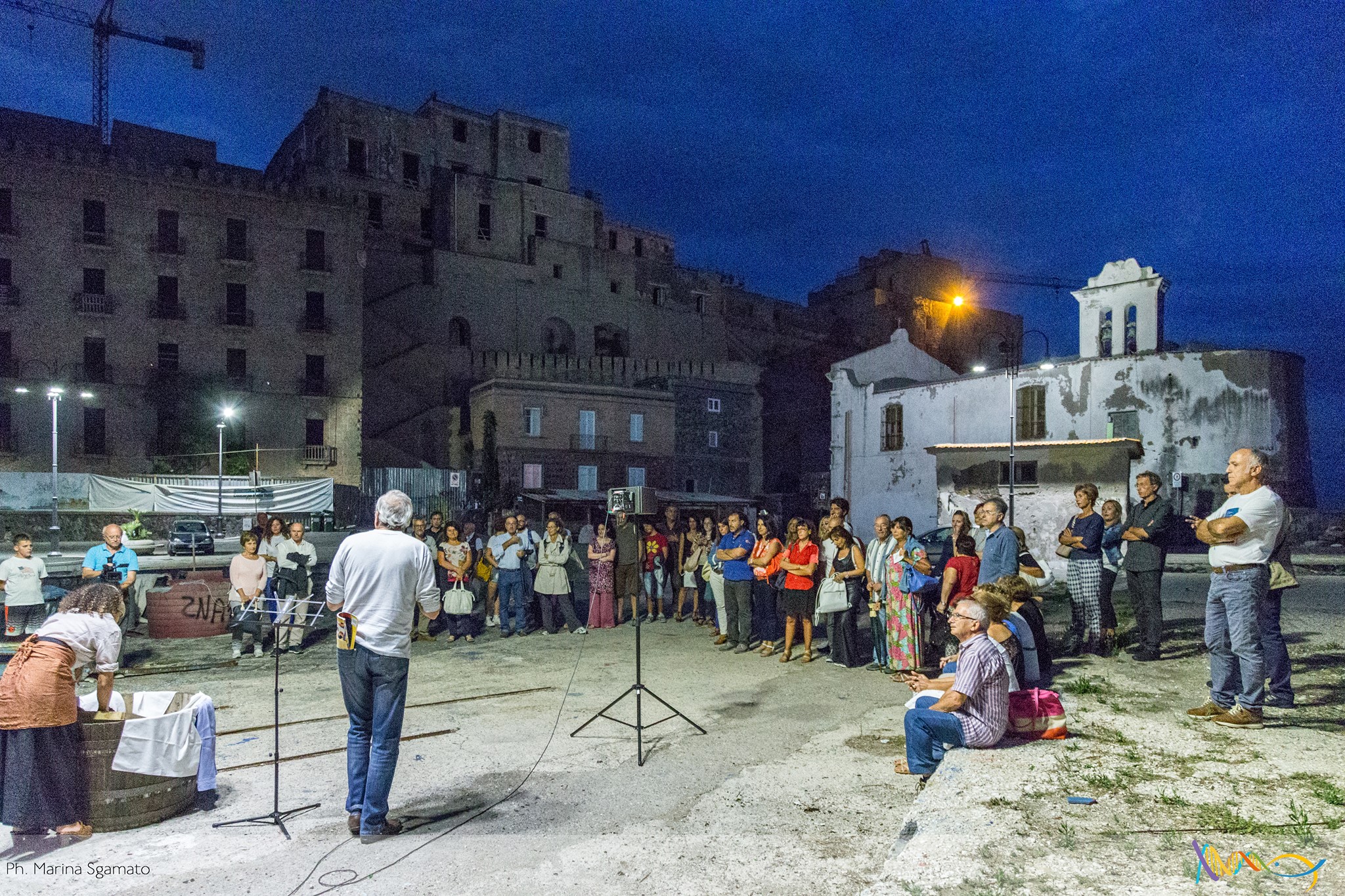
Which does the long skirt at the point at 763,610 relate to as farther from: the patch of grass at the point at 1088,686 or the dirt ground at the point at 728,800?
the patch of grass at the point at 1088,686

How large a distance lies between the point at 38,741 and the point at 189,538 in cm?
1935

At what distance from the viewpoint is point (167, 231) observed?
31.5 m

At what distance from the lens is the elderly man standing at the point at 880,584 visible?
8320 mm

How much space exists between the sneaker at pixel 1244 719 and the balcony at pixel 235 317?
1373 inches

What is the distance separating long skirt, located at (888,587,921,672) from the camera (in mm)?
8047

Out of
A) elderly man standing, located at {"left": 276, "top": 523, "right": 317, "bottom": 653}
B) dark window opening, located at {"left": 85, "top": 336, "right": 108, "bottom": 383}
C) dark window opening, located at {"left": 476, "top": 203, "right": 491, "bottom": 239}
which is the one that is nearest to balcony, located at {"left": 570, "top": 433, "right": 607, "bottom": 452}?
dark window opening, located at {"left": 476, "top": 203, "right": 491, "bottom": 239}

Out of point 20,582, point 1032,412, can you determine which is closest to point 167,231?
point 20,582

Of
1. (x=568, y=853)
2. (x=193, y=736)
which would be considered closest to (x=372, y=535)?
(x=193, y=736)

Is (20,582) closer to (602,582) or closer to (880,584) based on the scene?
(602,582)

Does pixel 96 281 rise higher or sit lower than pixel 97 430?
higher

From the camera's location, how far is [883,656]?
8.48 metres

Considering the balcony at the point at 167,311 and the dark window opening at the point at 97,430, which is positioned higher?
the balcony at the point at 167,311

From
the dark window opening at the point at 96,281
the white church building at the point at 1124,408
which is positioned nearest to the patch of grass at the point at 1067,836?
the white church building at the point at 1124,408

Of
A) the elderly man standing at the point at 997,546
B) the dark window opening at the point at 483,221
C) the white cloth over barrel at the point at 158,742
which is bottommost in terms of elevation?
the white cloth over barrel at the point at 158,742
